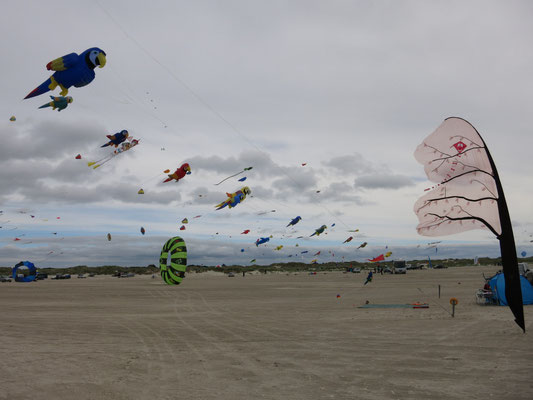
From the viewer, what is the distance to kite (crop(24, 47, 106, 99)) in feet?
41.1

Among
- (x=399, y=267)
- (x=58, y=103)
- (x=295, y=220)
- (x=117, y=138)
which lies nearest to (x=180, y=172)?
(x=117, y=138)

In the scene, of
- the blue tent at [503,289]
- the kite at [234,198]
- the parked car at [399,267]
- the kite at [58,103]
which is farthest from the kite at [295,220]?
the parked car at [399,267]

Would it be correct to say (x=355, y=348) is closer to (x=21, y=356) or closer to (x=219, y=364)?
(x=219, y=364)

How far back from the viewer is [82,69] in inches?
502

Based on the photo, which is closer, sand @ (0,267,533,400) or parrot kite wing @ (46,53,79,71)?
sand @ (0,267,533,400)

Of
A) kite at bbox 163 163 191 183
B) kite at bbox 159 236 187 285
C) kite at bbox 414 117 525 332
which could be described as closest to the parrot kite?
kite at bbox 163 163 191 183

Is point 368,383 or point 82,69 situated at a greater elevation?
point 82,69

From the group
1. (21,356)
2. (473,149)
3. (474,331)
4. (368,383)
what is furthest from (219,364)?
(474,331)

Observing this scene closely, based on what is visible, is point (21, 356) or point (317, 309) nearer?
point (21, 356)

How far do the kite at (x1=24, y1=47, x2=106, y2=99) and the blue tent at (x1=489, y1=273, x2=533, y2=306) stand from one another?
18279 mm

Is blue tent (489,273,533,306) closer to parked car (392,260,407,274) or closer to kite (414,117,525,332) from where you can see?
kite (414,117,525,332)

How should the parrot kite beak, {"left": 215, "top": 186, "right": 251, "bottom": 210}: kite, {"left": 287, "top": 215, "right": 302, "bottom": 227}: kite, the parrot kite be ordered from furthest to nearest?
1. {"left": 287, "top": 215, "right": 302, "bottom": 227}: kite
2. {"left": 215, "top": 186, "right": 251, "bottom": 210}: kite
3. the parrot kite
4. the parrot kite beak

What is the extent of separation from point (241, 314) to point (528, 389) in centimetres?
1296

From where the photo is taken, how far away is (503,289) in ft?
61.7
